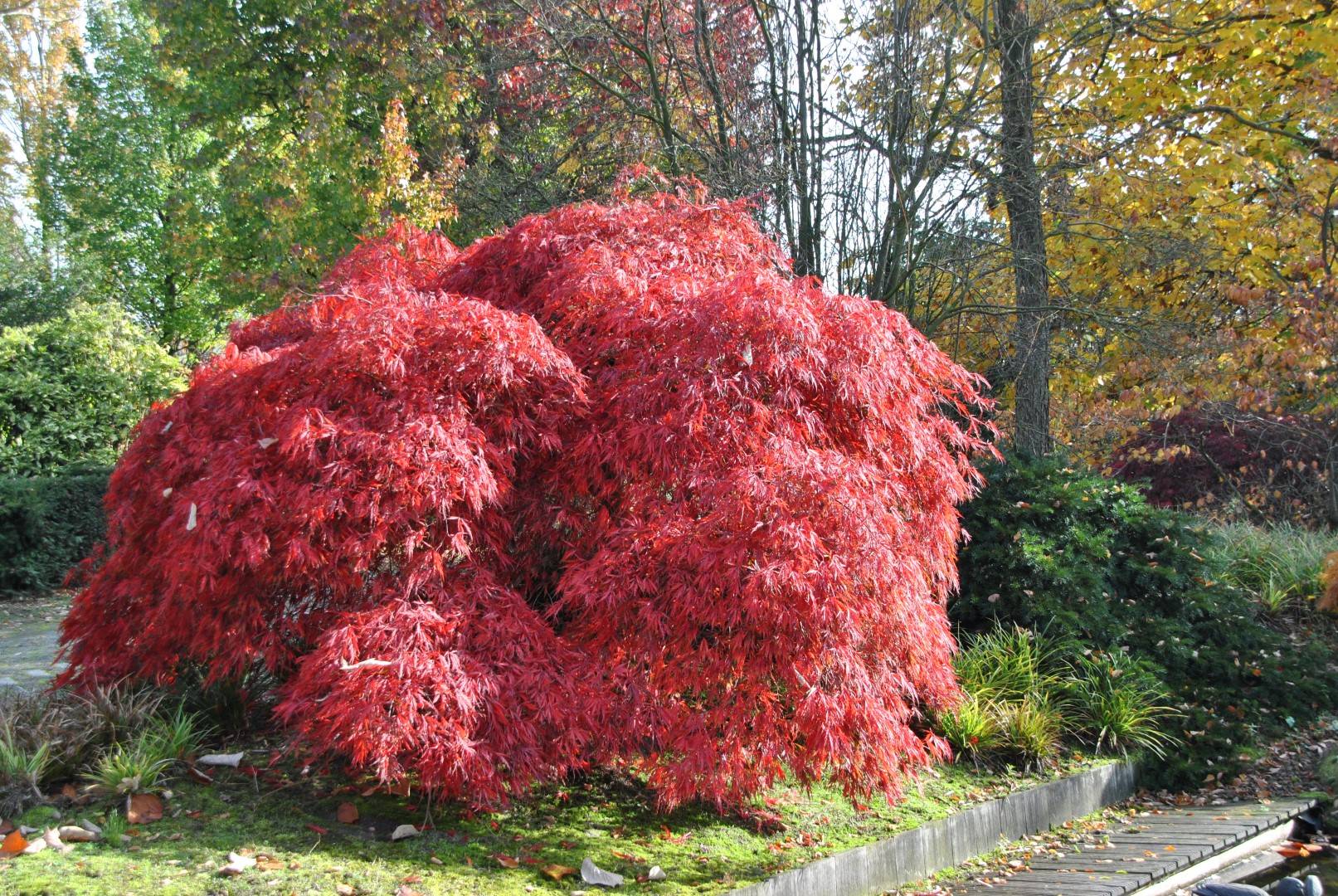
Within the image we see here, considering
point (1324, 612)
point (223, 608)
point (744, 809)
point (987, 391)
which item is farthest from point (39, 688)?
point (1324, 612)

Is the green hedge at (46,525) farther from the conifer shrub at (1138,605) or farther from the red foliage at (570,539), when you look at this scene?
the conifer shrub at (1138,605)

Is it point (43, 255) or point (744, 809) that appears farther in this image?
point (43, 255)

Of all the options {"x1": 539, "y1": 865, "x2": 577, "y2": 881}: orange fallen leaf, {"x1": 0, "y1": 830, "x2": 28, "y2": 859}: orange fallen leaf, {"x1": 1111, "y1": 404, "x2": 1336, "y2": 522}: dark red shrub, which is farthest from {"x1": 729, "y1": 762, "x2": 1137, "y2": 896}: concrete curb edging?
{"x1": 1111, "y1": 404, "x2": 1336, "y2": 522}: dark red shrub

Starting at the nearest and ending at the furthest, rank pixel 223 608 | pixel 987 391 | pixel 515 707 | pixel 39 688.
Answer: pixel 515 707 → pixel 223 608 → pixel 39 688 → pixel 987 391

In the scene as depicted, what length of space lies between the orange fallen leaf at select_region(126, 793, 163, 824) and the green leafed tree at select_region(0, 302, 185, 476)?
26.0 ft

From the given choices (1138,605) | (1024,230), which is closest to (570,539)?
(1138,605)

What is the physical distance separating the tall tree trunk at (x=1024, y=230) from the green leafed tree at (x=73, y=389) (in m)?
9.04

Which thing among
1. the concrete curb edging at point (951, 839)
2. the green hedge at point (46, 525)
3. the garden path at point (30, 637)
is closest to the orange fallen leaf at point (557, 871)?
the concrete curb edging at point (951, 839)

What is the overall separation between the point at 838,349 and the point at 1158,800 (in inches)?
143

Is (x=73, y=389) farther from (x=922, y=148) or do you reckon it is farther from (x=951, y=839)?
(x=951, y=839)

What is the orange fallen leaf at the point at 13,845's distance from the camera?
142 inches

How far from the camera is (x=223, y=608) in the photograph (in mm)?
3975

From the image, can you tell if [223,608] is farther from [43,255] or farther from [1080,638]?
[43,255]

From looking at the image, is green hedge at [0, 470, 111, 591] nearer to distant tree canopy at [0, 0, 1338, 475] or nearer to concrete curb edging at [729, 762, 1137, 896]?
distant tree canopy at [0, 0, 1338, 475]
